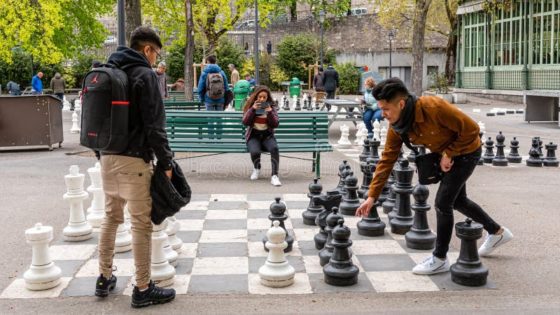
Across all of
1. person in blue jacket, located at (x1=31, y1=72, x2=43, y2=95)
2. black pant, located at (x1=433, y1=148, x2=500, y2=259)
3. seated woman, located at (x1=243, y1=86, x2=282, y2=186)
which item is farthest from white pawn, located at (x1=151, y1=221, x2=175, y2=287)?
person in blue jacket, located at (x1=31, y1=72, x2=43, y2=95)

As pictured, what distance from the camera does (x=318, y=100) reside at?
2695cm

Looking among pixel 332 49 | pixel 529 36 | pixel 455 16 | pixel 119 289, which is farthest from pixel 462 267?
pixel 332 49

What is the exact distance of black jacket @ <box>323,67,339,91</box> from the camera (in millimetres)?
23266

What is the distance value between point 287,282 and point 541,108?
1815cm

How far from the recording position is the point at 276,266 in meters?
5.12

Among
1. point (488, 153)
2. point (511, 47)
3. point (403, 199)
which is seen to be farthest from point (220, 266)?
point (511, 47)

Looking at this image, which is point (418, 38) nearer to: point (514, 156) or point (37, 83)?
point (514, 156)

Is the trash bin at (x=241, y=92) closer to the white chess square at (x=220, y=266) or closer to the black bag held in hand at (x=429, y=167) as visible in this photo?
the white chess square at (x=220, y=266)

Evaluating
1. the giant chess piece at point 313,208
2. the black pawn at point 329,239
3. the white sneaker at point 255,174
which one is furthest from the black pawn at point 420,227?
the white sneaker at point 255,174

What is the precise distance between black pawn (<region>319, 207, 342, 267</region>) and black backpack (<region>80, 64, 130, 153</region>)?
1802mm

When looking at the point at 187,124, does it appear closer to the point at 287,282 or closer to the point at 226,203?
the point at 226,203

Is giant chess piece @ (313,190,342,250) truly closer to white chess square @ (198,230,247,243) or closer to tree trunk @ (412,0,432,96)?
white chess square @ (198,230,247,243)

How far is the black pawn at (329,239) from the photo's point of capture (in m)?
5.49

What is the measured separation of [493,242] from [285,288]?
194 cm
